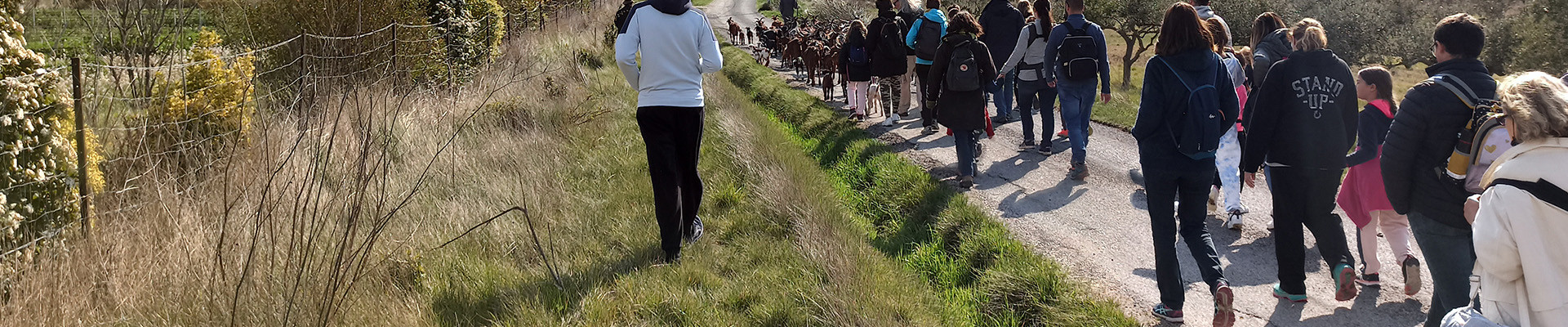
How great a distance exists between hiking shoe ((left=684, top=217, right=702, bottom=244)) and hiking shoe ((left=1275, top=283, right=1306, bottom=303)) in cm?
295

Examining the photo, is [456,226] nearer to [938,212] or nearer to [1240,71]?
[938,212]

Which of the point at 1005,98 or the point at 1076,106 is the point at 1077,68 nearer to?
the point at 1076,106

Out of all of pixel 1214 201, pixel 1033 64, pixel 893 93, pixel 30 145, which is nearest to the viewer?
pixel 30 145

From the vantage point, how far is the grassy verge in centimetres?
453

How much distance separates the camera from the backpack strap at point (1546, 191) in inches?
99.5

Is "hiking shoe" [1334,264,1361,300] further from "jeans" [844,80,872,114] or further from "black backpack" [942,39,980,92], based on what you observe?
"jeans" [844,80,872,114]

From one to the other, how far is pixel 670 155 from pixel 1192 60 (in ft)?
8.01

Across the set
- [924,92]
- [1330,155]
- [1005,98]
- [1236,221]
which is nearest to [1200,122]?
[1330,155]

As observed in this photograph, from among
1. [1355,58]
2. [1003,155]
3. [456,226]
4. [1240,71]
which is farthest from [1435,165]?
[1355,58]

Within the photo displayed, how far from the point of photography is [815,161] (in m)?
8.89

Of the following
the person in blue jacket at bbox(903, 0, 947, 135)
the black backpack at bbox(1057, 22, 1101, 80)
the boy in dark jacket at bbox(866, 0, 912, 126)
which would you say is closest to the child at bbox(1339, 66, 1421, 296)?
the black backpack at bbox(1057, 22, 1101, 80)

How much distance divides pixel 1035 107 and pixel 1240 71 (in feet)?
18.5

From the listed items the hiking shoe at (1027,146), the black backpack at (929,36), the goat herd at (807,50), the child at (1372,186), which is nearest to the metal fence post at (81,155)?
the child at (1372,186)

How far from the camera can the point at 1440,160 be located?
369cm
